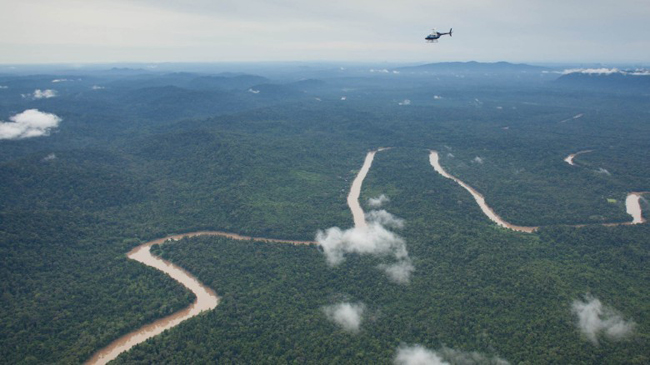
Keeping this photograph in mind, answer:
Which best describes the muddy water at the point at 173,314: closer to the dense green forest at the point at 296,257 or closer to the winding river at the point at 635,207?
the dense green forest at the point at 296,257

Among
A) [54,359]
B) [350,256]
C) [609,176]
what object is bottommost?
[54,359]

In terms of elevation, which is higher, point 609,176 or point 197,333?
point 609,176

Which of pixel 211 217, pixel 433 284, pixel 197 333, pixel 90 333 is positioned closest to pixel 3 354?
pixel 90 333

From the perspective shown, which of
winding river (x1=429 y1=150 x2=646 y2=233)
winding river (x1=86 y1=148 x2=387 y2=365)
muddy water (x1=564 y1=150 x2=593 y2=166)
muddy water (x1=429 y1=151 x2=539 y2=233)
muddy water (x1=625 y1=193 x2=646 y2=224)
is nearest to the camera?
winding river (x1=86 y1=148 x2=387 y2=365)

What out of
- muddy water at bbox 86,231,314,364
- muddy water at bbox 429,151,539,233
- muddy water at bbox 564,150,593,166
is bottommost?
muddy water at bbox 86,231,314,364

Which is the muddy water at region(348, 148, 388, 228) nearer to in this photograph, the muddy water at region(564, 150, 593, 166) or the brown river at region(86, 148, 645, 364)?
the brown river at region(86, 148, 645, 364)

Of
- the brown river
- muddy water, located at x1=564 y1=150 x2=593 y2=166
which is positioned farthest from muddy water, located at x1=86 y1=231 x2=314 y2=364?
muddy water, located at x1=564 y1=150 x2=593 y2=166

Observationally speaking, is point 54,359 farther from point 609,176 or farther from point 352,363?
point 609,176
